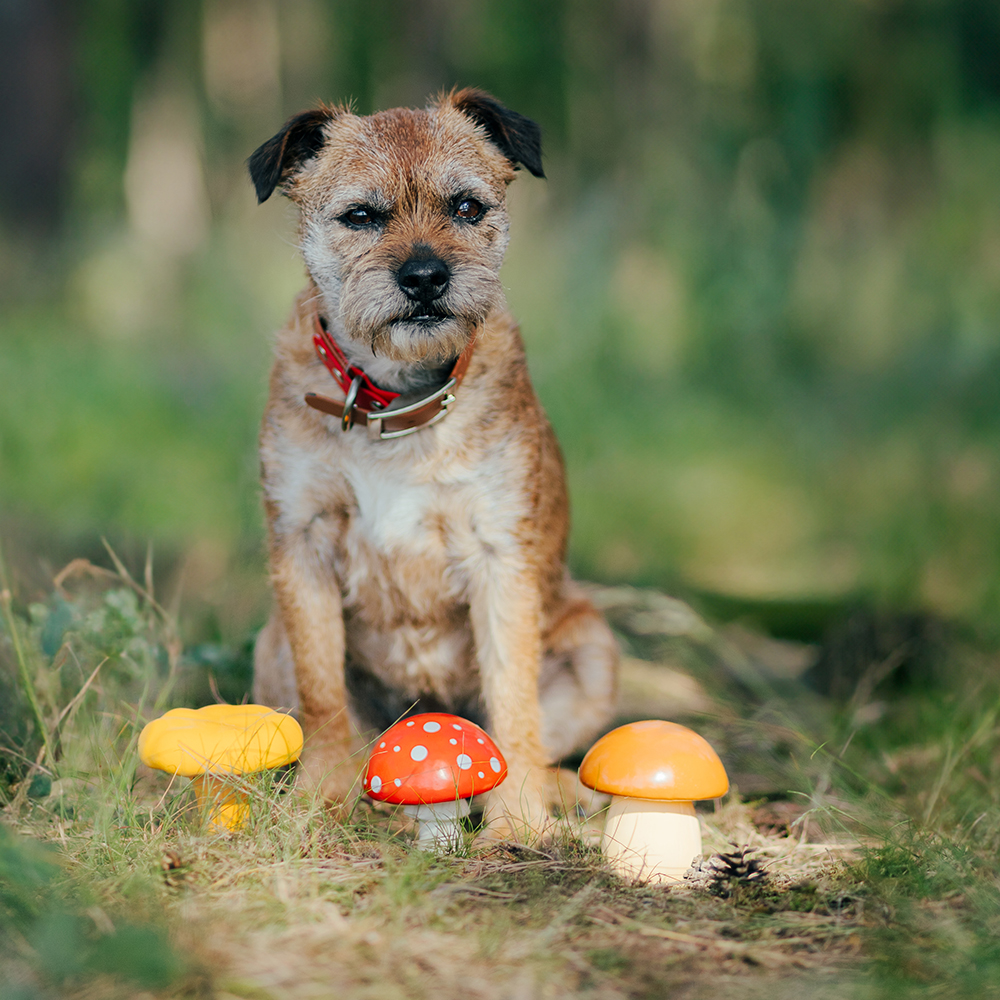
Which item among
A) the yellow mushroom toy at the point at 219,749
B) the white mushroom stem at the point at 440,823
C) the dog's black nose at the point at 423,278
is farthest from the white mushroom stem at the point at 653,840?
the dog's black nose at the point at 423,278

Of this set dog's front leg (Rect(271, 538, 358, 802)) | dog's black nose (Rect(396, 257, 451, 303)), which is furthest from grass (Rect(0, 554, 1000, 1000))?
dog's black nose (Rect(396, 257, 451, 303))

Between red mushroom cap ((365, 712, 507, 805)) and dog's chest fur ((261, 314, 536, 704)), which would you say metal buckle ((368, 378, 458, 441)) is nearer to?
dog's chest fur ((261, 314, 536, 704))

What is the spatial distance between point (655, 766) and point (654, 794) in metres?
0.06

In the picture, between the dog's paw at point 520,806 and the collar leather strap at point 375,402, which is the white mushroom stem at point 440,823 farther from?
the collar leather strap at point 375,402

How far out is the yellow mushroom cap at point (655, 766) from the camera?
213 centimetres

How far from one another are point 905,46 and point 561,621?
788 centimetres

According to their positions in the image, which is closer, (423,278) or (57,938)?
(57,938)

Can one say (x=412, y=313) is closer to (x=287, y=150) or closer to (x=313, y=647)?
(x=287, y=150)

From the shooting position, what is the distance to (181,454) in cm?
620

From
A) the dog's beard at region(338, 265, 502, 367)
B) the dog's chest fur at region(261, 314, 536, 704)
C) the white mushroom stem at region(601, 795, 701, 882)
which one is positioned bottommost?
the white mushroom stem at region(601, 795, 701, 882)

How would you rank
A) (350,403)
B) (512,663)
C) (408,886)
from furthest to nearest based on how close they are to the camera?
(512,663), (350,403), (408,886)

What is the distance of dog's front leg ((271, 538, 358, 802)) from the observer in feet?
8.91

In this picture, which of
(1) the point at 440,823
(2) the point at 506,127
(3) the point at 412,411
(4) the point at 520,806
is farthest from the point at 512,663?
(2) the point at 506,127

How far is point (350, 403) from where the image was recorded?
2570mm
